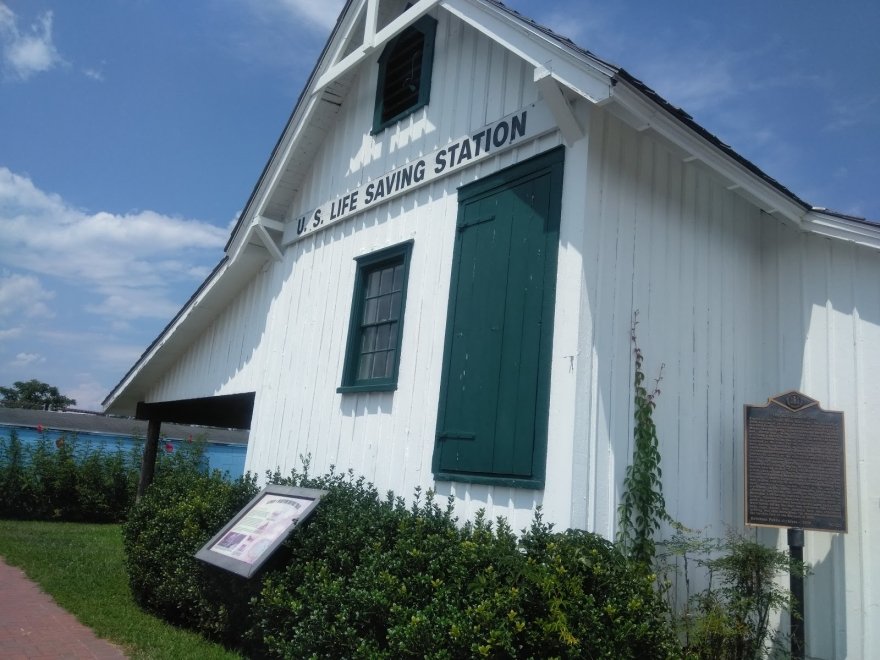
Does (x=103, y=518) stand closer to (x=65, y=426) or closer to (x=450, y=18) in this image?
(x=65, y=426)

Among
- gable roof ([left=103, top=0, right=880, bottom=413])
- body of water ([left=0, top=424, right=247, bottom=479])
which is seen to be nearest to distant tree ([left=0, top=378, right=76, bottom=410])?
body of water ([left=0, top=424, right=247, bottom=479])

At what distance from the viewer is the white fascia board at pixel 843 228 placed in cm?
679

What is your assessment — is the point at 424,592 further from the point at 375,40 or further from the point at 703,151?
the point at 375,40

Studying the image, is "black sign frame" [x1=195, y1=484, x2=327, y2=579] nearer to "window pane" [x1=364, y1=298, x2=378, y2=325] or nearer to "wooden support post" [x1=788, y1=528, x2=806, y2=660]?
"window pane" [x1=364, y1=298, x2=378, y2=325]

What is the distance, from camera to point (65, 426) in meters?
30.9

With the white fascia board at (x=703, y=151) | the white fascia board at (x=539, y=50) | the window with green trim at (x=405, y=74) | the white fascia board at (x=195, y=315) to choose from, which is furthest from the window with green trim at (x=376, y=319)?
the white fascia board at (x=703, y=151)

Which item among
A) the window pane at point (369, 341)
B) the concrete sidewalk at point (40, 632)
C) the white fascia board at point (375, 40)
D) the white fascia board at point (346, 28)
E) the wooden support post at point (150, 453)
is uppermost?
the white fascia board at point (346, 28)

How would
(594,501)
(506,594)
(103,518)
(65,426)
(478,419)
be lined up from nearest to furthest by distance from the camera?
(506,594)
(594,501)
(478,419)
(103,518)
(65,426)

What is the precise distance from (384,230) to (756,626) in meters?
5.18

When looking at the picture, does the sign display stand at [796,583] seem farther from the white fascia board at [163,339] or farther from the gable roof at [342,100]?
the white fascia board at [163,339]

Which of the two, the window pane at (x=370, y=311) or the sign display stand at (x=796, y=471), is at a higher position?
the window pane at (x=370, y=311)

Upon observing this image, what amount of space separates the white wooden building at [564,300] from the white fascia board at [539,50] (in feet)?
0.06

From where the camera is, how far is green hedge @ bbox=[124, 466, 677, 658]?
4781 mm

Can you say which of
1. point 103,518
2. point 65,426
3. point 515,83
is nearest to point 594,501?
point 515,83
